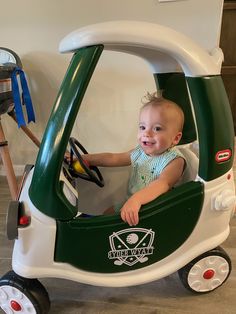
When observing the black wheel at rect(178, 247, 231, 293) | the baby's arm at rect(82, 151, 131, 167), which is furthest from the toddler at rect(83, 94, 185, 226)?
the black wheel at rect(178, 247, 231, 293)

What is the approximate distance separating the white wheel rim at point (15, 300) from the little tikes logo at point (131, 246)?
25 cm

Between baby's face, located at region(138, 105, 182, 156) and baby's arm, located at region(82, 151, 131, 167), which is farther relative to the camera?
baby's arm, located at region(82, 151, 131, 167)

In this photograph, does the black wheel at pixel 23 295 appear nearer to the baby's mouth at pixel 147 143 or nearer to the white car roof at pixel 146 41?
the baby's mouth at pixel 147 143

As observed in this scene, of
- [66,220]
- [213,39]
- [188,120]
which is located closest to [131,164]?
[188,120]

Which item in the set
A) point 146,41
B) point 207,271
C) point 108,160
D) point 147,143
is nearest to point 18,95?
point 108,160

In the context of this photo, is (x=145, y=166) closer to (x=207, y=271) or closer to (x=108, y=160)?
(x=108, y=160)

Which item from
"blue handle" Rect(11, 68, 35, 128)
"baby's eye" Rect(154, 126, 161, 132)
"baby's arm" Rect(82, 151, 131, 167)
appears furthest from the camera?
"blue handle" Rect(11, 68, 35, 128)

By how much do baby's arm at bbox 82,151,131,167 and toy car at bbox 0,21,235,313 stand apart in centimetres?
13

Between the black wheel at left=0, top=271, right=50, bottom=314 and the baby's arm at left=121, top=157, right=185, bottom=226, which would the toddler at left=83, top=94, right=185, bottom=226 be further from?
the black wheel at left=0, top=271, right=50, bottom=314

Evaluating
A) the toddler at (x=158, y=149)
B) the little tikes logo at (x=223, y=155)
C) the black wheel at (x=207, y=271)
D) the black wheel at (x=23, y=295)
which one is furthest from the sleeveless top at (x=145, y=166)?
the black wheel at (x=23, y=295)

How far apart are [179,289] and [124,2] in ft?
3.53

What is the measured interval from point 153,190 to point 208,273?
0.33 metres

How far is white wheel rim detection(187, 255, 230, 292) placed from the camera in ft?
2.96

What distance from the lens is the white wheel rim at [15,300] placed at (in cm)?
81
